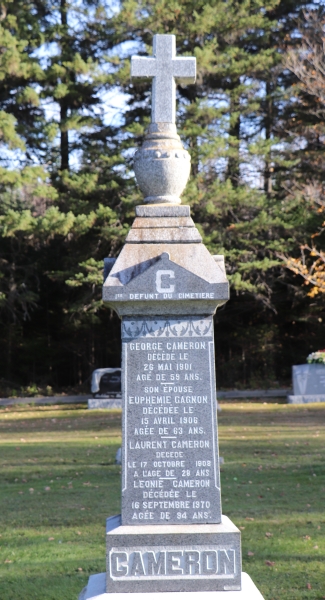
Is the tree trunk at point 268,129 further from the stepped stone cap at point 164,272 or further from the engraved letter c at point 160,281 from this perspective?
the engraved letter c at point 160,281

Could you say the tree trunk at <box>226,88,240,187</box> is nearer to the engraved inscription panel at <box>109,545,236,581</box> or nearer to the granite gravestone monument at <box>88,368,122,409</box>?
the granite gravestone monument at <box>88,368,122,409</box>

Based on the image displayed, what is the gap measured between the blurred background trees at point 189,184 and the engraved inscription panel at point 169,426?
16.1 m

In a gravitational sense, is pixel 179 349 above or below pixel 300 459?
above

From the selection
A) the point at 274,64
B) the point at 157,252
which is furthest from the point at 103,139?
the point at 157,252

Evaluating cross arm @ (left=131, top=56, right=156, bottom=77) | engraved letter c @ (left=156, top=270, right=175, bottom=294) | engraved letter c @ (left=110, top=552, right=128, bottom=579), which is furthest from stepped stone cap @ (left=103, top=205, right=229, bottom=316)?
engraved letter c @ (left=110, top=552, right=128, bottom=579)

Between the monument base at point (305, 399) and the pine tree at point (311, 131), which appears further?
the pine tree at point (311, 131)

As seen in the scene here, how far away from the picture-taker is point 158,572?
457 cm

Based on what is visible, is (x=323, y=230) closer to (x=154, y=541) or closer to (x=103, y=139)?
(x=103, y=139)

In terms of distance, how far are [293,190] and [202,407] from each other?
19.6 meters

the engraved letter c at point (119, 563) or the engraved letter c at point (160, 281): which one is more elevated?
the engraved letter c at point (160, 281)

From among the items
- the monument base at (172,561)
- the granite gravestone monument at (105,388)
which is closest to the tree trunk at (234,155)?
the granite gravestone monument at (105,388)

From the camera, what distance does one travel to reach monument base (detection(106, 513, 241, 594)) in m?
4.55

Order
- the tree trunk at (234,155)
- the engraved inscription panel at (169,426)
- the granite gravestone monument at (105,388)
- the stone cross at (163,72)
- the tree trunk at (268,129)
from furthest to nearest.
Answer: the tree trunk at (268,129) < the tree trunk at (234,155) < the granite gravestone monument at (105,388) < the stone cross at (163,72) < the engraved inscription panel at (169,426)

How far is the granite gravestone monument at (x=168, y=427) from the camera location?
4.58 meters
